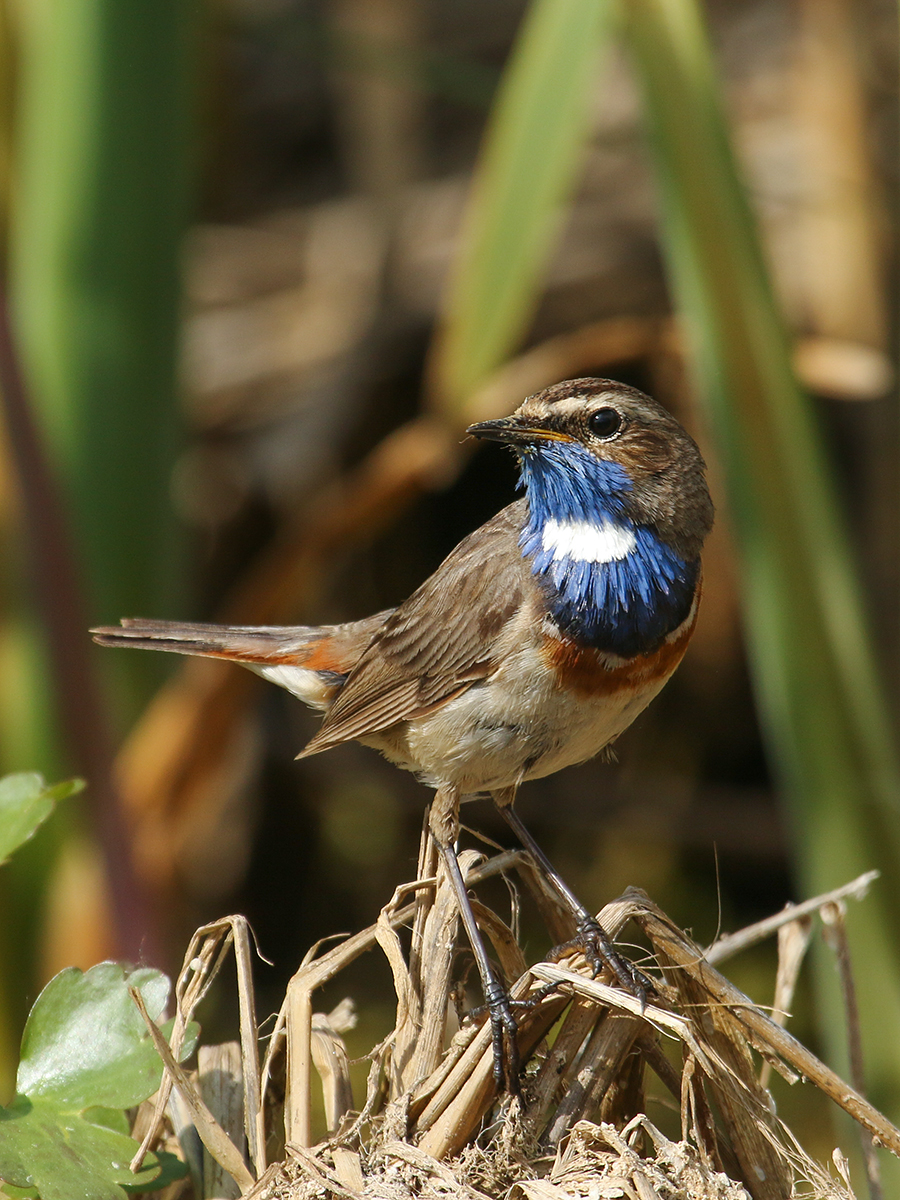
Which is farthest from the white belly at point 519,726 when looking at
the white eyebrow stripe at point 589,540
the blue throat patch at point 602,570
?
the white eyebrow stripe at point 589,540

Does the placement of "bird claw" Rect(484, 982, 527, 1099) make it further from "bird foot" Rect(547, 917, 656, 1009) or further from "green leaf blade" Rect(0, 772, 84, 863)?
"green leaf blade" Rect(0, 772, 84, 863)

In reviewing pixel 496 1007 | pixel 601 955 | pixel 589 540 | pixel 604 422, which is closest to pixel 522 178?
pixel 604 422

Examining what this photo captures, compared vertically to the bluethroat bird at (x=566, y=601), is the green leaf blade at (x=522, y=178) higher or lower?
higher

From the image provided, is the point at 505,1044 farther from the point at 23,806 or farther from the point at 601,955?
the point at 23,806

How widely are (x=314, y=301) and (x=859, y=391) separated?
11.1ft

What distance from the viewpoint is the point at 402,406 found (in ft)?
20.3

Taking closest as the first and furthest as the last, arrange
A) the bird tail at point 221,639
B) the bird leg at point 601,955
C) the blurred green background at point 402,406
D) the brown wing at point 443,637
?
1. the bird leg at point 601,955
2. the brown wing at point 443,637
3. the blurred green background at point 402,406
4. the bird tail at point 221,639

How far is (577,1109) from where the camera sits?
5.76 feet

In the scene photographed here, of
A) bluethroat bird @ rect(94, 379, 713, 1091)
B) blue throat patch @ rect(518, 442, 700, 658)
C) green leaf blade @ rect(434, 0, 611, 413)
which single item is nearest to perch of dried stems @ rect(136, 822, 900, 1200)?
bluethroat bird @ rect(94, 379, 713, 1091)

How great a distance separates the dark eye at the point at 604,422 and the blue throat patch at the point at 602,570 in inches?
2.0

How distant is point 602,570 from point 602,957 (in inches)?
34.8

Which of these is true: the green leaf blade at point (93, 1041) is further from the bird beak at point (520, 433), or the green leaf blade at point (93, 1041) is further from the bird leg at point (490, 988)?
the bird beak at point (520, 433)

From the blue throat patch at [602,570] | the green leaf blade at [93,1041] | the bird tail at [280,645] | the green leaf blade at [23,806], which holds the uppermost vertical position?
the blue throat patch at [602,570]

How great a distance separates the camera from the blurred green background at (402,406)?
10.2 feet
